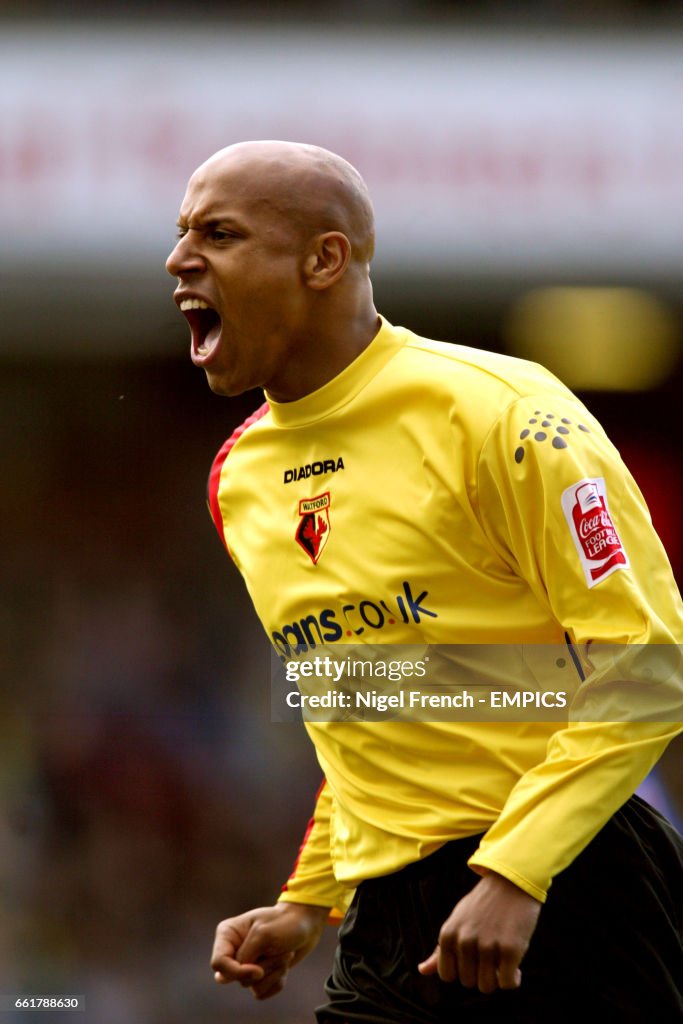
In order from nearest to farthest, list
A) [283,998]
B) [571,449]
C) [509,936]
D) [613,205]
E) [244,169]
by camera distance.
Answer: [509,936] < [571,449] < [244,169] < [283,998] < [613,205]

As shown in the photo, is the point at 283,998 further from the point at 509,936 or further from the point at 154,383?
the point at 509,936

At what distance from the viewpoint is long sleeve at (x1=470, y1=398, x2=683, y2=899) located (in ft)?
7.24

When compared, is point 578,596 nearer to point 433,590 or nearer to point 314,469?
point 433,590

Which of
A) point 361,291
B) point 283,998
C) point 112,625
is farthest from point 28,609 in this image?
point 361,291

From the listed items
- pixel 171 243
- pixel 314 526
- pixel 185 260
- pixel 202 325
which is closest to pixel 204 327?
pixel 202 325

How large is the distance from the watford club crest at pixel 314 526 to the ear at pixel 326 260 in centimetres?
36

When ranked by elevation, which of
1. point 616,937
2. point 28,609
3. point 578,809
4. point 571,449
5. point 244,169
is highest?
point 244,169

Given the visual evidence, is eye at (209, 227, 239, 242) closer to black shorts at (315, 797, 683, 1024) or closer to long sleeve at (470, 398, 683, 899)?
long sleeve at (470, 398, 683, 899)

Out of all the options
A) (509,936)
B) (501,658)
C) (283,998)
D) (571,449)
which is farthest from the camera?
(283,998)

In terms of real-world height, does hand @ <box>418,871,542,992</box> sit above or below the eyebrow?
below

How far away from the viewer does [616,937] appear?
246cm

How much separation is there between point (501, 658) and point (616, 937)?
0.47m

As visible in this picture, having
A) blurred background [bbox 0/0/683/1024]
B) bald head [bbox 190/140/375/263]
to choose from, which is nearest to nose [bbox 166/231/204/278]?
bald head [bbox 190/140/375/263]

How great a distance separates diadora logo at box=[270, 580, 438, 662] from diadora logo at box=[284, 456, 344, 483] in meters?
0.24
